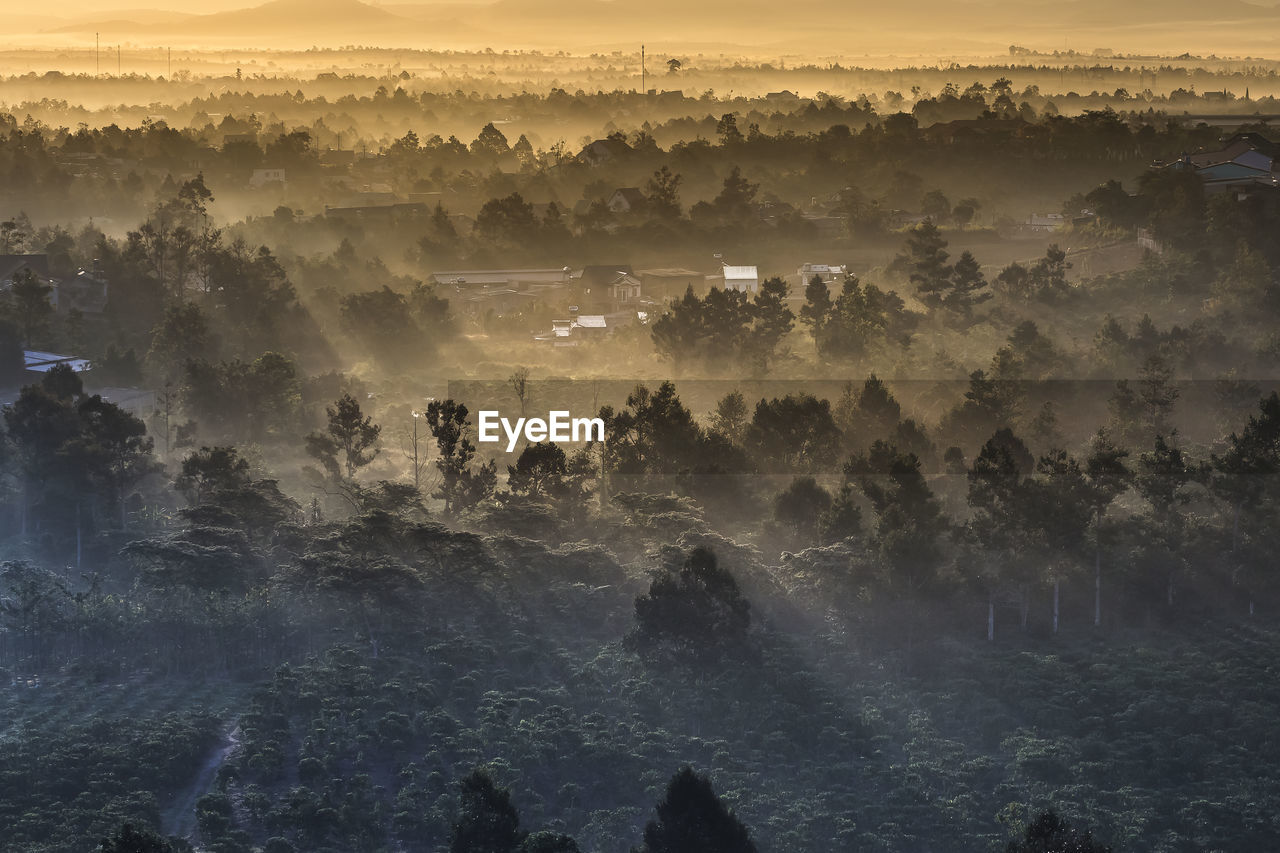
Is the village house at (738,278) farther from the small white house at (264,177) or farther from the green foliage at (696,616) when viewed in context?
the small white house at (264,177)

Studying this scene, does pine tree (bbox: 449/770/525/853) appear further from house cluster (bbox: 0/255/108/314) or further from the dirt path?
house cluster (bbox: 0/255/108/314)

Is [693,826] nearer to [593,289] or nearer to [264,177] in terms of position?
[593,289]

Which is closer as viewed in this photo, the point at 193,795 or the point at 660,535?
the point at 193,795

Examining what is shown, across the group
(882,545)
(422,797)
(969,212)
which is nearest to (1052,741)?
(882,545)

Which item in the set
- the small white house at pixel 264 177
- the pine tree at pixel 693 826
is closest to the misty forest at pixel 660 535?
the pine tree at pixel 693 826

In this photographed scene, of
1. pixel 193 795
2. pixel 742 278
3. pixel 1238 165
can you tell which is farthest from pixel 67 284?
pixel 1238 165
